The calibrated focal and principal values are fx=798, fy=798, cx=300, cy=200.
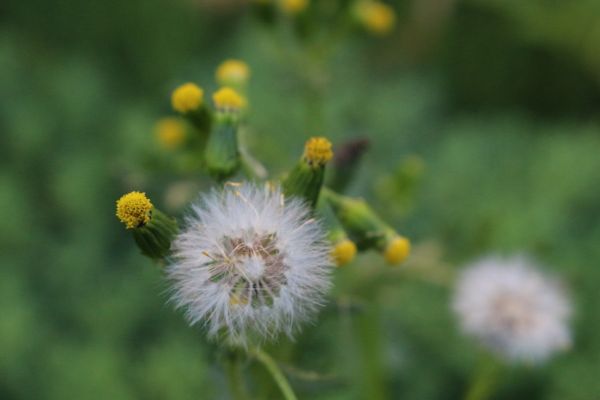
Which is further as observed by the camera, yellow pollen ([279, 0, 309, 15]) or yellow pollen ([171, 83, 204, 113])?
yellow pollen ([279, 0, 309, 15])

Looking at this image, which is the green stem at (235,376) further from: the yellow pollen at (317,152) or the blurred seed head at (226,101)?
the blurred seed head at (226,101)

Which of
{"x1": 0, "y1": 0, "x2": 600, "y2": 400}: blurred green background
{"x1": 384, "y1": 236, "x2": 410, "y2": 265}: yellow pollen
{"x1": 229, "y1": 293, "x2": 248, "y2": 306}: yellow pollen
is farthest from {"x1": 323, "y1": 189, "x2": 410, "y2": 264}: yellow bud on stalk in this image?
{"x1": 229, "y1": 293, "x2": 248, "y2": 306}: yellow pollen

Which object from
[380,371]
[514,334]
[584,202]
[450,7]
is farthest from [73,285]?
[450,7]

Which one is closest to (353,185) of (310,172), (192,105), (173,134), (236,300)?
(173,134)

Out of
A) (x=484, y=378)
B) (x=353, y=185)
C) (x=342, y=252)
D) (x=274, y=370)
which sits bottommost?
(x=274, y=370)

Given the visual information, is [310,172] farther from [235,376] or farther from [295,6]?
[295,6]

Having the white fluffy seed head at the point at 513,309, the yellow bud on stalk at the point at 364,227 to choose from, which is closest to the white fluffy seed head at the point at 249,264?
the yellow bud on stalk at the point at 364,227

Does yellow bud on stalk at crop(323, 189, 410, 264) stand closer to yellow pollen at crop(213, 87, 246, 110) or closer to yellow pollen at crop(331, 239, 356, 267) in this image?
yellow pollen at crop(331, 239, 356, 267)
